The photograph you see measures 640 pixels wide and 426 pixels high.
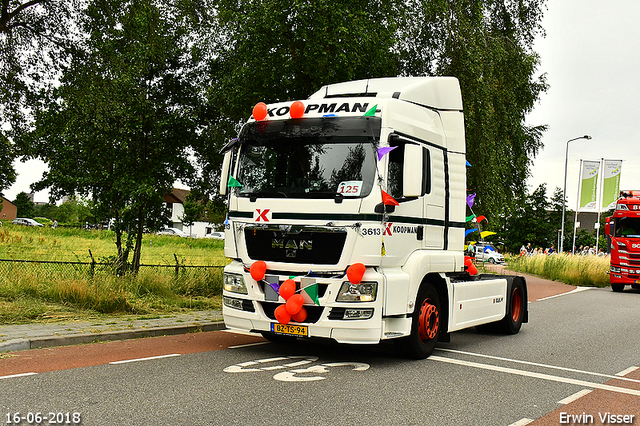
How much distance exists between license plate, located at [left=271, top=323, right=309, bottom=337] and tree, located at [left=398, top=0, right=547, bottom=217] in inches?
432

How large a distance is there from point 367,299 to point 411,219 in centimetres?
133

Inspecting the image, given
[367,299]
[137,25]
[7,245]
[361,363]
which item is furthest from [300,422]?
[7,245]

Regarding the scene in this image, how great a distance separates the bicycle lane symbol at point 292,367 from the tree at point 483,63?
35.2 ft

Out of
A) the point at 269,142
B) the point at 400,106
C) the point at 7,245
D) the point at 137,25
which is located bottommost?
the point at 7,245

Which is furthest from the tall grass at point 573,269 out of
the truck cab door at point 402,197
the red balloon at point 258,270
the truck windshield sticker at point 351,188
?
the red balloon at point 258,270

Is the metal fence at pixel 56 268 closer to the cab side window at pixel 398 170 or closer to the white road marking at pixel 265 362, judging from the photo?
the white road marking at pixel 265 362

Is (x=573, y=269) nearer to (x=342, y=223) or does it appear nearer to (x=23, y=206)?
(x=342, y=223)

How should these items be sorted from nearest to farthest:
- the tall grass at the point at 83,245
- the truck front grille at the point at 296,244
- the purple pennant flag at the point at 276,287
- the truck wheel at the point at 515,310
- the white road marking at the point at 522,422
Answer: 1. the white road marking at the point at 522,422
2. the truck front grille at the point at 296,244
3. the purple pennant flag at the point at 276,287
4. the truck wheel at the point at 515,310
5. the tall grass at the point at 83,245

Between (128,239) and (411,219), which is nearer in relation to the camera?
(411,219)

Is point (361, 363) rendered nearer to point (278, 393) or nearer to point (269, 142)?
point (278, 393)

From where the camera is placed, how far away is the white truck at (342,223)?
285 inches

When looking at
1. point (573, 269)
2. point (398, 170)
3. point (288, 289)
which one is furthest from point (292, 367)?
point (573, 269)

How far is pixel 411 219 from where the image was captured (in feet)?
25.8

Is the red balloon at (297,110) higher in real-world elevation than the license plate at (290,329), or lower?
higher
